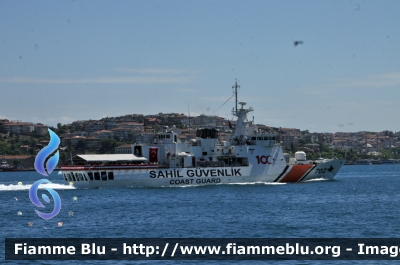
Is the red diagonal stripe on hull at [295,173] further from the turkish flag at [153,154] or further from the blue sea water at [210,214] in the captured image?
the turkish flag at [153,154]

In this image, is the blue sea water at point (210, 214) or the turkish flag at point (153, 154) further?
the turkish flag at point (153, 154)

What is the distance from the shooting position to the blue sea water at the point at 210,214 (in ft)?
102

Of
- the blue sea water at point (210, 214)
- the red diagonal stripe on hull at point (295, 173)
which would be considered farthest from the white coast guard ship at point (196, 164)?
the blue sea water at point (210, 214)

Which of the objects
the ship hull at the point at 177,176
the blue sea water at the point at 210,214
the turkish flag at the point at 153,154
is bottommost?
the blue sea water at the point at 210,214

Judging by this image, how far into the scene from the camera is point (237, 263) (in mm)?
24125

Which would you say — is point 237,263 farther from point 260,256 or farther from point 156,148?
point 156,148

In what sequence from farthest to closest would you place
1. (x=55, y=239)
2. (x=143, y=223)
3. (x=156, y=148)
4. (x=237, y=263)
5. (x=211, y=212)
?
1. (x=156, y=148)
2. (x=211, y=212)
3. (x=143, y=223)
4. (x=55, y=239)
5. (x=237, y=263)

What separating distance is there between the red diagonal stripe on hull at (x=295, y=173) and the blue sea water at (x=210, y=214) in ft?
22.6

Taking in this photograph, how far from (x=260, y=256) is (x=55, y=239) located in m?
8.91

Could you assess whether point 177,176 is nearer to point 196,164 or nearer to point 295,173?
point 196,164

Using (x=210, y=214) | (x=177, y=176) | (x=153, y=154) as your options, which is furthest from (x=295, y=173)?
(x=210, y=214)

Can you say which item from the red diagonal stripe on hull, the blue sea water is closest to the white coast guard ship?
the red diagonal stripe on hull

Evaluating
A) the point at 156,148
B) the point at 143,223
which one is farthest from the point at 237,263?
the point at 156,148

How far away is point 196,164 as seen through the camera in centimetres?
6047
